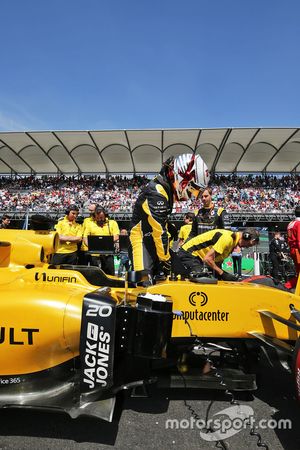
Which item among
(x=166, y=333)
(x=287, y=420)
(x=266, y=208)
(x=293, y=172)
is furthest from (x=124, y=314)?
(x=293, y=172)

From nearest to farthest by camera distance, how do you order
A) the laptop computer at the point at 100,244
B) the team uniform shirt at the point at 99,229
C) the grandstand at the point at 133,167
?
the laptop computer at the point at 100,244, the team uniform shirt at the point at 99,229, the grandstand at the point at 133,167

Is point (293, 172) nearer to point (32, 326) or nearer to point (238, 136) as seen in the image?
point (238, 136)

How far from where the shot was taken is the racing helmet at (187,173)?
10.2 feet

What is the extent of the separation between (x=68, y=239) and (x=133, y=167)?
78.1 feet

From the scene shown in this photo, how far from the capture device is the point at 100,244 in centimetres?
524

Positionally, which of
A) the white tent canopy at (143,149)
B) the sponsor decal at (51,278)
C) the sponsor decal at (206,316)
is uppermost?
the white tent canopy at (143,149)

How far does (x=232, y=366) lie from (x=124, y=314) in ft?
3.61

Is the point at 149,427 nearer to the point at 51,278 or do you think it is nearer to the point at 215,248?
the point at 51,278

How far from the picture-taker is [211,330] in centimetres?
243

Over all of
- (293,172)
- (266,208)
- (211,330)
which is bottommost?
(211,330)

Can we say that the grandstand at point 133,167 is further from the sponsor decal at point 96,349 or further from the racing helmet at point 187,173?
the sponsor decal at point 96,349

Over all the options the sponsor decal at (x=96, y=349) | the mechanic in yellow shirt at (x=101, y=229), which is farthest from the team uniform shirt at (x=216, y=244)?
the mechanic in yellow shirt at (x=101, y=229)

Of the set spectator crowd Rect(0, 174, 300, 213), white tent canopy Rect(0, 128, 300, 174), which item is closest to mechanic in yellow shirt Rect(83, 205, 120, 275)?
spectator crowd Rect(0, 174, 300, 213)

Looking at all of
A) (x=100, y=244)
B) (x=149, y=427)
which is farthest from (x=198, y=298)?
(x=100, y=244)
